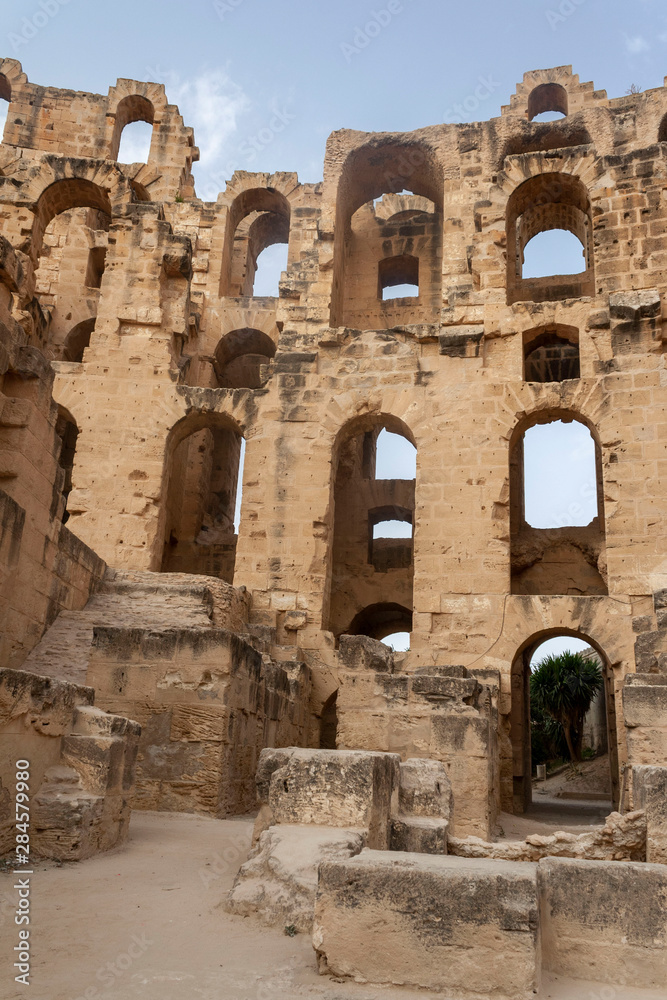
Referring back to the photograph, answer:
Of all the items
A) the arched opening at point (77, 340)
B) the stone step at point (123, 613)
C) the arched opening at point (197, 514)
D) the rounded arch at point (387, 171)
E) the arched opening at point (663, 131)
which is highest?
the arched opening at point (663, 131)

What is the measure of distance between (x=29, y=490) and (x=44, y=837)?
485 cm

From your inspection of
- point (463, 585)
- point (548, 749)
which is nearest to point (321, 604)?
point (463, 585)

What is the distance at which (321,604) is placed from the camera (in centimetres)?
1296

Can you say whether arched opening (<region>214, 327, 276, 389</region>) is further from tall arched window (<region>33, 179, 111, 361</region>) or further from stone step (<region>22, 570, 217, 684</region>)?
stone step (<region>22, 570, 217, 684</region>)

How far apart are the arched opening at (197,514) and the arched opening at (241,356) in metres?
1.46

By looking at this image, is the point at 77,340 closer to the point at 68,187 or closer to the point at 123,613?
the point at 68,187

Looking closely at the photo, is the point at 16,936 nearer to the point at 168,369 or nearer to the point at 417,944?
the point at 417,944

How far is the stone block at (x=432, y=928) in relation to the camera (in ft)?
9.62

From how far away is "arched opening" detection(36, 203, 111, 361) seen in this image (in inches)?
711

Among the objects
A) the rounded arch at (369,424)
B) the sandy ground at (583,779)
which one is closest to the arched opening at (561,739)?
the sandy ground at (583,779)

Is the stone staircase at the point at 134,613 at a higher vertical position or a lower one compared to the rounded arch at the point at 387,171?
lower

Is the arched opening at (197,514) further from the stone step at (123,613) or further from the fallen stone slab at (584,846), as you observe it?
→ the fallen stone slab at (584,846)

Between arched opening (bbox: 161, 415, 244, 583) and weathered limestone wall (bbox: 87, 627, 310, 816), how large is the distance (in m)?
8.24
